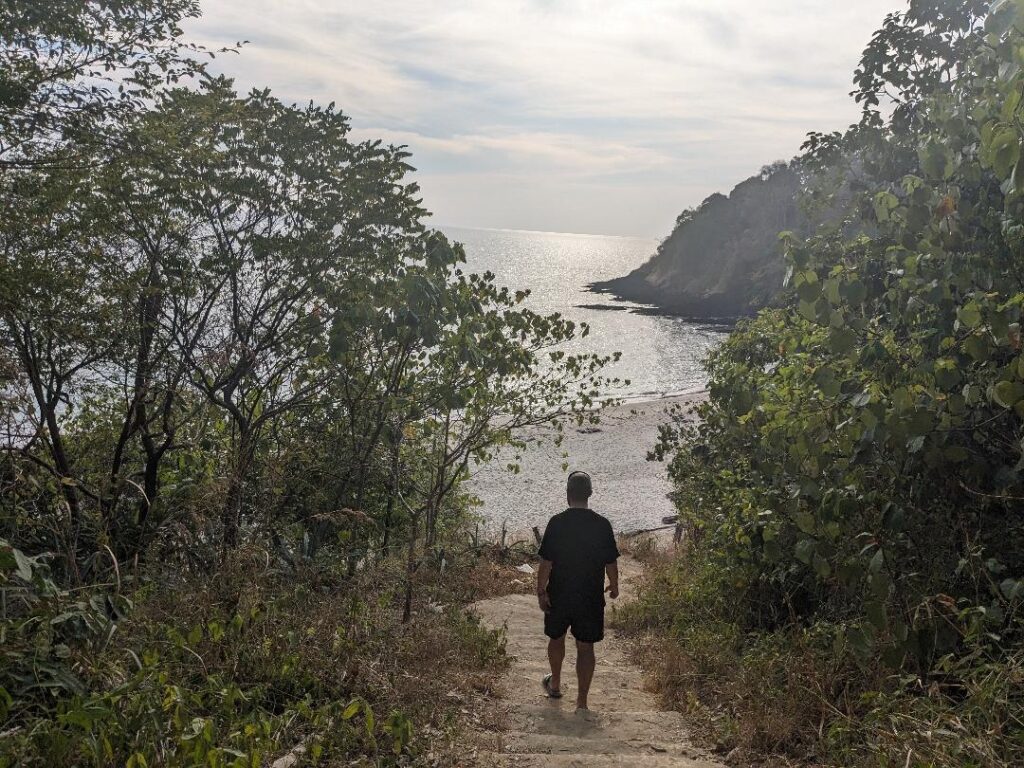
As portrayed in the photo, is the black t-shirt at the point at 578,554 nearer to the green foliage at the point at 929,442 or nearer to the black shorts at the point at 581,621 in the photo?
the black shorts at the point at 581,621

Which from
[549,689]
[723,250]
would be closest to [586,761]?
[549,689]

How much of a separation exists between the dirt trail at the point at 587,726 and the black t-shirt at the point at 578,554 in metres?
0.79

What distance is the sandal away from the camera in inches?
250

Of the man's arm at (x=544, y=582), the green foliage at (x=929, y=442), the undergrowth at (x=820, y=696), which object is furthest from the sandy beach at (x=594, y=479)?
the green foliage at (x=929, y=442)

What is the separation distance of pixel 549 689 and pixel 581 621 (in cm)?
67

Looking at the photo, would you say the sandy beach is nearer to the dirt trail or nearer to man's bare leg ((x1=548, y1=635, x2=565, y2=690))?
the dirt trail

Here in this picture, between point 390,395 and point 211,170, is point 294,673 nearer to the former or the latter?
point 390,395

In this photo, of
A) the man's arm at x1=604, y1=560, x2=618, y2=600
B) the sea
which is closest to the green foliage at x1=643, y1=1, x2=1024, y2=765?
the man's arm at x1=604, y1=560, x2=618, y2=600

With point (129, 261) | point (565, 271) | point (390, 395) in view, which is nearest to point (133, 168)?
point (129, 261)

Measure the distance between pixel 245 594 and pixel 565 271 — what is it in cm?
18301

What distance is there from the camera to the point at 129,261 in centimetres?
856

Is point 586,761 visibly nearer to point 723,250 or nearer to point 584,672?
point 584,672

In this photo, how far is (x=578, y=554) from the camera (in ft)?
20.2

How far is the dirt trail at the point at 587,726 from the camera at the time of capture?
472 centimetres
